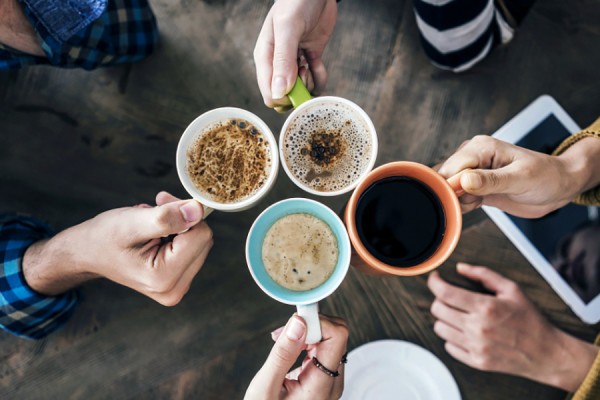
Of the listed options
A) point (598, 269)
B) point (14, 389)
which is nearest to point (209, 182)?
point (14, 389)

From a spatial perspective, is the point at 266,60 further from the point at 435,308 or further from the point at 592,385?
the point at 592,385

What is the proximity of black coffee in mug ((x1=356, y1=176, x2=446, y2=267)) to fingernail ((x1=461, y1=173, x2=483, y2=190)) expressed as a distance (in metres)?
0.10

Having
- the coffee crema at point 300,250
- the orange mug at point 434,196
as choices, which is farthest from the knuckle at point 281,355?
the orange mug at point 434,196

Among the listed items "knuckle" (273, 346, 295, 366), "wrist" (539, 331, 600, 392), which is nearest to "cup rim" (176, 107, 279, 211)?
"knuckle" (273, 346, 295, 366)

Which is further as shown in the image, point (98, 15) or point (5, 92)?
point (5, 92)

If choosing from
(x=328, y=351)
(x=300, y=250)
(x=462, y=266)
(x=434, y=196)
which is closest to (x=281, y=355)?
(x=328, y=351)

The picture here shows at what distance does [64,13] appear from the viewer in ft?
3.18

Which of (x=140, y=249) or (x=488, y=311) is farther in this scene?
(x=488, y=311)

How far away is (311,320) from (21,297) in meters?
0.70

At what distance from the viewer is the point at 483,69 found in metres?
1.23

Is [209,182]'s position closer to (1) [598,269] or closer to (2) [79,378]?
(2) [79,378]

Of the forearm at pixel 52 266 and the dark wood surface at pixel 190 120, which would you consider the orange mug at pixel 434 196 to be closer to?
the dark wood surface at pixel 190 120

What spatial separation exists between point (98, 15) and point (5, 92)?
0.46m

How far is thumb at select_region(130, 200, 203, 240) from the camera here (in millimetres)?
836
